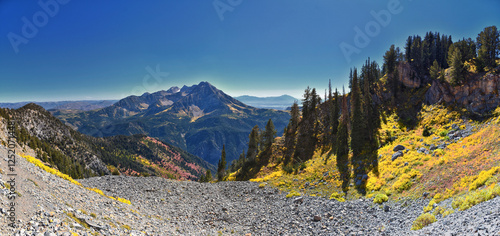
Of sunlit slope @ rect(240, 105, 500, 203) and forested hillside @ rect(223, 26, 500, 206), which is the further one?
forested hillside @ rect(223, 26, 500, 206)

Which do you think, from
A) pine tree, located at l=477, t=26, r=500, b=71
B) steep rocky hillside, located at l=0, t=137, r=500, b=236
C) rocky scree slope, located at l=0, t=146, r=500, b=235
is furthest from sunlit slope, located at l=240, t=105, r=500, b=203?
pine tree, located at l=477, t=26, r=500, b=71

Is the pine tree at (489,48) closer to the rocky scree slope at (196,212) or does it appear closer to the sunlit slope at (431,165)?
the sunlit slope at (431,165)

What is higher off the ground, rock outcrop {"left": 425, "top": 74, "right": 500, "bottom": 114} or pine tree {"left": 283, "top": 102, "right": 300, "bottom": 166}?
rock outcrop {"left": 425, "top": 74, "right": 500, "bottom": 114}

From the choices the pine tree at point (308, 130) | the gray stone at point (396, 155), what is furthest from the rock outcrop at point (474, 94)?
the pine tree at point (308, 130)

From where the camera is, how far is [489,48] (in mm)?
57094

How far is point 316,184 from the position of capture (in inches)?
1389

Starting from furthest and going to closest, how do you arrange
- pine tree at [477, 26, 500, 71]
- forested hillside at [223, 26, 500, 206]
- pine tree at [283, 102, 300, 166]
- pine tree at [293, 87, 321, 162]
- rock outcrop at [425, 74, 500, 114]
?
1. pine tree at [283, 102, 300, 166]
2. pine tree at [293, 87, 321, 162]
3. pine tree at [477, 26, 500, 71]
4. rock outcrop at [425, 74, 500, 114]
5. forested hillside at [223, 26, 500, 206]

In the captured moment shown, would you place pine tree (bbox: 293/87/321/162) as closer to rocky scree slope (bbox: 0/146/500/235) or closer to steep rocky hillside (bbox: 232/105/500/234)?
steep rocky hillside (bbox: 232/105/500/234)

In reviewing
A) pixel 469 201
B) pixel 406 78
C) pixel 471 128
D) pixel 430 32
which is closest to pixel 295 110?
pixel 406 78

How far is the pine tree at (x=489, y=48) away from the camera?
53250 mm

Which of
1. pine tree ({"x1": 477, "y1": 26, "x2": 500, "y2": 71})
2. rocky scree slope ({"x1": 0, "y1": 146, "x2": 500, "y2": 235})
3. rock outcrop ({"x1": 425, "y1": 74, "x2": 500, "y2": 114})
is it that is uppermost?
pine tree ({"x1": 477, "y1": 26, "x2": 500, "y2": 71})

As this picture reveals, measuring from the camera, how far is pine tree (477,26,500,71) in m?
53.2

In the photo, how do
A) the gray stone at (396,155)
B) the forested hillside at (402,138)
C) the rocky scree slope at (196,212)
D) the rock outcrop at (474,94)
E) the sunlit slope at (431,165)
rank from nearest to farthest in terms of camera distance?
1. the rocky scree slope at (196,212)
2. the sunlit slope at (431,165)
3. the forested hillside at (402,138)
4. the gray stone at (396,155)
5. the rock outcrop at (474,94)

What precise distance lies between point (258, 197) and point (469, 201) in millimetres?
24916
